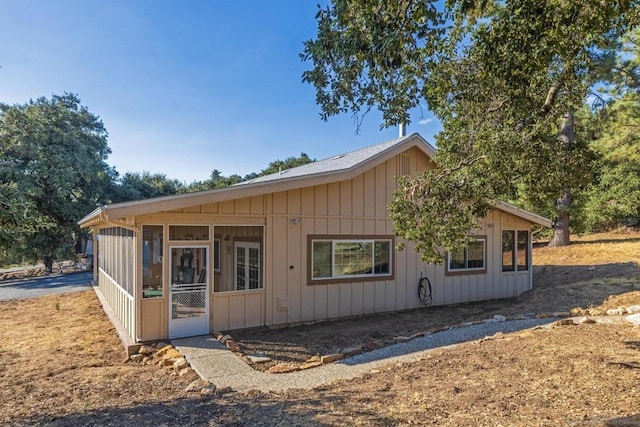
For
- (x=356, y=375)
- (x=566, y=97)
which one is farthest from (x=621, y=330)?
(x=356, y=375)

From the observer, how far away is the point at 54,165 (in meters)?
19.4

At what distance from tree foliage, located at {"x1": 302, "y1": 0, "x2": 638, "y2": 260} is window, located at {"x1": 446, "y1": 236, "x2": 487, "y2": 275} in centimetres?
555

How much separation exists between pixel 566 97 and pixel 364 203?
5.19 m

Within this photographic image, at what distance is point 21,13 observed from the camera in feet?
21.9

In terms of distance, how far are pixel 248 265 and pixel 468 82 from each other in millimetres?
5622

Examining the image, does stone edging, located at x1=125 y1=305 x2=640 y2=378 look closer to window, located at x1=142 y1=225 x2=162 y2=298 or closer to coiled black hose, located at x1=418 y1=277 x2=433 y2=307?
window, located at x1=142 y1=225 x2=162 y2=298

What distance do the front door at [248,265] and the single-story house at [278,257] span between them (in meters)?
0.02

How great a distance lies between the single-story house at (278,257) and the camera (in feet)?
25.0

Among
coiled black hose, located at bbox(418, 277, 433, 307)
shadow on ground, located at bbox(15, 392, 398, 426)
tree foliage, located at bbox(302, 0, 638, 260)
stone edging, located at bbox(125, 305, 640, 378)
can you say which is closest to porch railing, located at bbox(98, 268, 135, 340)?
stone edging, located at bbox(125, 305, 640, 378)

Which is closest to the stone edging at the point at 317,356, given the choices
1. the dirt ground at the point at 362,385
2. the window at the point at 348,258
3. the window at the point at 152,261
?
the dirt ground at the point at 362,385

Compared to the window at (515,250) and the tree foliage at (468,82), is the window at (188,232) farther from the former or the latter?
the window at (515,250)

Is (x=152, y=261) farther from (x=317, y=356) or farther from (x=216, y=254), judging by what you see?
(x=317, y=356)

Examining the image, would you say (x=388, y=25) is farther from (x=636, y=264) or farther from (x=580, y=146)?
(x=636, y=264)

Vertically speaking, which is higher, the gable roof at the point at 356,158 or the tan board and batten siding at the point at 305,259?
the gable roof at the point at 356,158
